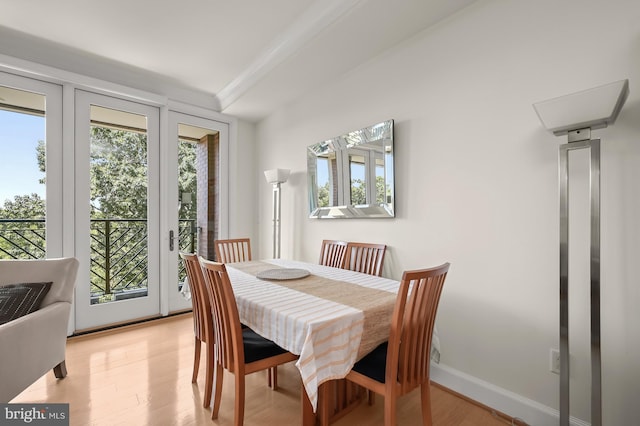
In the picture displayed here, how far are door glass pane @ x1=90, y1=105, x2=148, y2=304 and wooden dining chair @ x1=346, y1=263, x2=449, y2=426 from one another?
2.92 meters

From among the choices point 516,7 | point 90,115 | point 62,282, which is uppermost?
point 516,7

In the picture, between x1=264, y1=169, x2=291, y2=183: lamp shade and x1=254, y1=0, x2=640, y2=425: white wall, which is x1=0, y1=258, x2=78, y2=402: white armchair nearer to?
x1=264, y1=169, x2=291, y2=183: lamp shade

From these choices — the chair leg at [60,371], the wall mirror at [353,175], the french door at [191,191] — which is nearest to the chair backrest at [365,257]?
the wall mirror at [353,175]

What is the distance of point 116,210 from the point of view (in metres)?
3.22

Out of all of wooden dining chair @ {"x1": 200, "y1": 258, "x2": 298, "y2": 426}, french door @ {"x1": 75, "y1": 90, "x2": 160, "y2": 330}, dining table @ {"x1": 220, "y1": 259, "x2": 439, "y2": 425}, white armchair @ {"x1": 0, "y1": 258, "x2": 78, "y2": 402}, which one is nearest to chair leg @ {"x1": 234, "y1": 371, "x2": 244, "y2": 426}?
wooden dining chair @ {"x1": 200, "y1": 258, "x2": 298, "y2": 426}

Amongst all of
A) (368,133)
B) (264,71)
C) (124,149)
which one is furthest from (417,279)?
(124,149)

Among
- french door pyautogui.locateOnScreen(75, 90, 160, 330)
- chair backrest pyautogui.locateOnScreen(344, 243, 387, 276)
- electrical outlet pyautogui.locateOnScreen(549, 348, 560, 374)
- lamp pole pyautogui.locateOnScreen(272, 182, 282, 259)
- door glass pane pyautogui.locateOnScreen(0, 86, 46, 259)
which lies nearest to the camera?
electrical outlet pyautogui.locateOnScreen(549, 348, 560, 374)

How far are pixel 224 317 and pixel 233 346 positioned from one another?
0.15m

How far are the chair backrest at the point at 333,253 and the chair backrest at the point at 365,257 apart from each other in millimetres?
60

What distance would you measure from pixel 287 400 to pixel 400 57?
261 centimetres

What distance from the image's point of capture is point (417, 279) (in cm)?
125

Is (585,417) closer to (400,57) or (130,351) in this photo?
(400,57)

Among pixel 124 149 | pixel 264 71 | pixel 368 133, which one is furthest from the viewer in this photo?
pixel 124 149

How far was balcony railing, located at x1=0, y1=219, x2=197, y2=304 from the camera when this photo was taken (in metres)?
2.82
